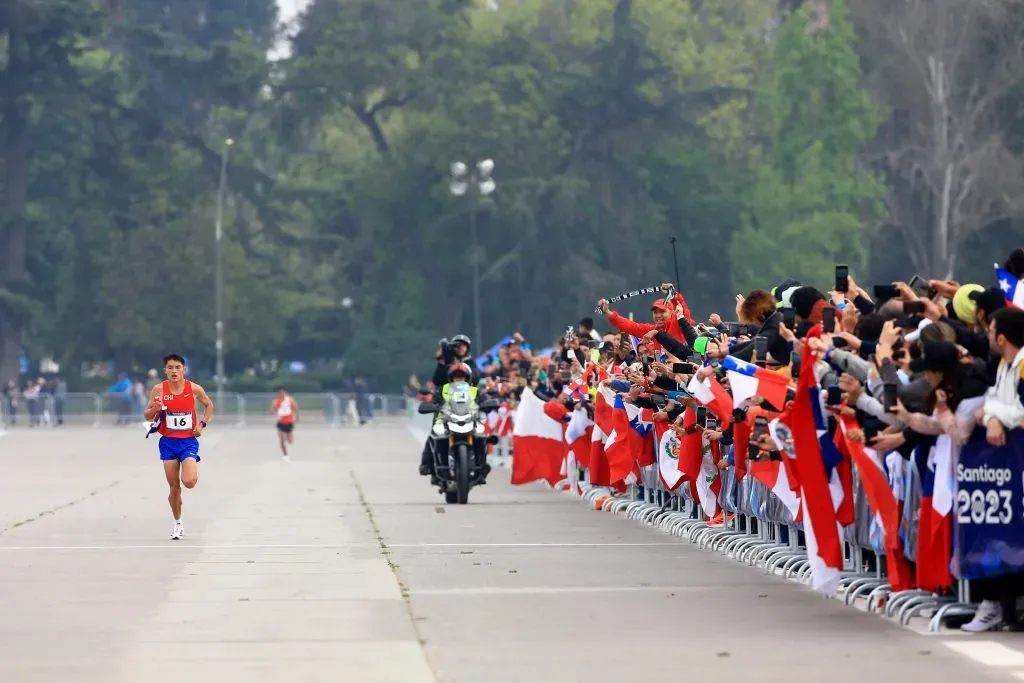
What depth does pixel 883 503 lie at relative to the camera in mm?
13875

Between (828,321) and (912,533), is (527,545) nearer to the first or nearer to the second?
(828,321)

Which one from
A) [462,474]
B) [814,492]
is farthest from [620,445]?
[814,492]

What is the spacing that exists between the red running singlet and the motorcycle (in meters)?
5.71

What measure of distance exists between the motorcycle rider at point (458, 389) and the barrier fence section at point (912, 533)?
957cm

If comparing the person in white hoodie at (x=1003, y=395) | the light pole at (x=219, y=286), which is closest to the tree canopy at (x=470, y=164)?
the light pole at (x=219, y=286)

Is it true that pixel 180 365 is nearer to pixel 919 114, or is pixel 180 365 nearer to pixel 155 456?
pixel 155 456

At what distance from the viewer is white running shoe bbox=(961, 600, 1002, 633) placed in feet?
43.0

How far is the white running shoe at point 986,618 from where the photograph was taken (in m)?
13.1

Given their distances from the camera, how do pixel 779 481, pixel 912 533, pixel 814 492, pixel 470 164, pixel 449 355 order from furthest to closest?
pixel 470 164 < pixel 449 355 < pixel 779 481 < pixel 814 492 < pixel 912 533

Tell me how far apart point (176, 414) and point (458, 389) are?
6.43m

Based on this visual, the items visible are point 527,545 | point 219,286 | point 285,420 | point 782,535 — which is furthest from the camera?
point 219,286

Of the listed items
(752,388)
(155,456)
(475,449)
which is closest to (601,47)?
(155,456)

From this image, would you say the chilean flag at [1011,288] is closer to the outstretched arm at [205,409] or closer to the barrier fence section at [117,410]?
the outstretched arm at [205,409]

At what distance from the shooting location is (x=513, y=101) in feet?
316
